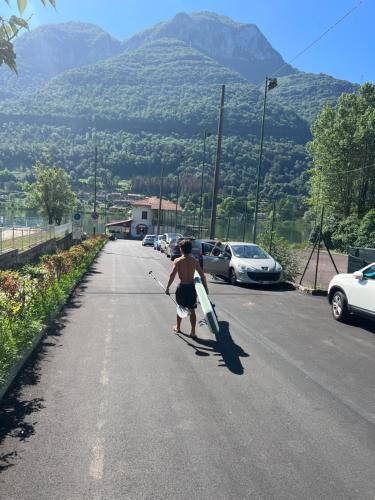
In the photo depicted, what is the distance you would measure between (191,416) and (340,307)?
6.14 metres

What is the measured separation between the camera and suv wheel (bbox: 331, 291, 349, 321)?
9.69 m

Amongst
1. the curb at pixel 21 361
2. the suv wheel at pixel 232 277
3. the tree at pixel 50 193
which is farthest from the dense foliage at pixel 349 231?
the tree at pixel 50 193

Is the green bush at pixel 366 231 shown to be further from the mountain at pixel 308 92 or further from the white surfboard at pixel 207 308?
the mountain at pixel 308 92

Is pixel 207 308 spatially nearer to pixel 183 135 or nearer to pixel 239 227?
pixel 239 227

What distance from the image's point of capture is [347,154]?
45469mm

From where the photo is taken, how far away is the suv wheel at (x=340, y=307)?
31.8 ft

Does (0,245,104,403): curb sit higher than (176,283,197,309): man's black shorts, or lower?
lower

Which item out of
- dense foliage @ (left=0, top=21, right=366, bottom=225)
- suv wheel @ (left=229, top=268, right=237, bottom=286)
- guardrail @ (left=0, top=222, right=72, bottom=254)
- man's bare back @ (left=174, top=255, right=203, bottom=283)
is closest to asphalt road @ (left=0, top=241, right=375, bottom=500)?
man's bare back @ (left=174, top=255, right=203, bottom=283)

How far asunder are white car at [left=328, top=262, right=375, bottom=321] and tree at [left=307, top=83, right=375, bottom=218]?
35597 mm

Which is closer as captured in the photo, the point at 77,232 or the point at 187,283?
the point at 187,283

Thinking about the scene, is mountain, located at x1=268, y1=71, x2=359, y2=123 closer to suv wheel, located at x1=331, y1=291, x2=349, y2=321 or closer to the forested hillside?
the forested hillside

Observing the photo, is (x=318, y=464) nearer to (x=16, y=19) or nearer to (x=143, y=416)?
(x=143, y=416)

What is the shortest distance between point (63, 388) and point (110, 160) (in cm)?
14927

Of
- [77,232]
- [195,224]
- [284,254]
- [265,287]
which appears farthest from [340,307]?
[195,224]
